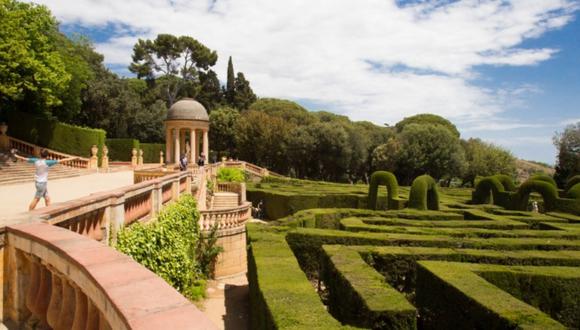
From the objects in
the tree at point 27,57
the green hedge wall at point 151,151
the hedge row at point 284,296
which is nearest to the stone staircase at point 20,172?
the tree at point 27,57

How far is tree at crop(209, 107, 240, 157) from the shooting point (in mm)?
59681

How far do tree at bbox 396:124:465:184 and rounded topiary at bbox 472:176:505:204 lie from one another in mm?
25969

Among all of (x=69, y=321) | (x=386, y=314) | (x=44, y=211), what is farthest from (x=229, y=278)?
(x=69, y=321)

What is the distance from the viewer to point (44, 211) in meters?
5.07

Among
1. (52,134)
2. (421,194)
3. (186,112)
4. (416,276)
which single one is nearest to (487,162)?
(421,194)

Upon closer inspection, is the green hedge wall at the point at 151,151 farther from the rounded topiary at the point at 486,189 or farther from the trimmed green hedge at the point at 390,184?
the rounded topiary at the point at 486,189

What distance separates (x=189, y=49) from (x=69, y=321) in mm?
73531

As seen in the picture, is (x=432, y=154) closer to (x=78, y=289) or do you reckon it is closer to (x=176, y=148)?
(x=176, y=148)

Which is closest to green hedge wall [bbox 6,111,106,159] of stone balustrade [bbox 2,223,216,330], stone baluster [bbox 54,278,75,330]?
stone balustrade [bbox 2,223,216,330]

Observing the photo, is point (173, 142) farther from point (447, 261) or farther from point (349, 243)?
point (447, 261)

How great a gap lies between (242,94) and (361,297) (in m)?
73.3

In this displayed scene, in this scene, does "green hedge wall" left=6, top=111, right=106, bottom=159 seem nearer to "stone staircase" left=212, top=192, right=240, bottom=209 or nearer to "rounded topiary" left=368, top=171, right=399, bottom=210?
"stone staircase" left=212, top=192, right=240, bottom=209

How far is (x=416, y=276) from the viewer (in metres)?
9.82

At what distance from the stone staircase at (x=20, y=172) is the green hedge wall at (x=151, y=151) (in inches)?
950
